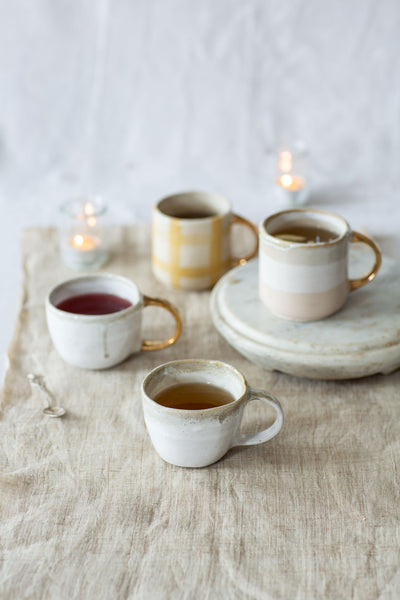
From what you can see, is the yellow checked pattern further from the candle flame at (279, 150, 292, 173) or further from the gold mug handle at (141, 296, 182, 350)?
Answer: the candle flame at (279, 150, 292, 173)

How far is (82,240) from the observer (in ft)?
3.87

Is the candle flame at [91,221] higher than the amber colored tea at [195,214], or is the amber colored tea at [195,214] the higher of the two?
the amber colored tea at [195,214]

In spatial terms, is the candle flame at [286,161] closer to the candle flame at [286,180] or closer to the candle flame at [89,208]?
the candle flame at [286,180]

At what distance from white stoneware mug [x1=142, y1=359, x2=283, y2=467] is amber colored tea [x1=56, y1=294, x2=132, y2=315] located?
Result: 18 centimetres

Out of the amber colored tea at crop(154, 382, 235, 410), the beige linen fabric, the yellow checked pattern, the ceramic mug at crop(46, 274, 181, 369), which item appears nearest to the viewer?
the beige linen fabric

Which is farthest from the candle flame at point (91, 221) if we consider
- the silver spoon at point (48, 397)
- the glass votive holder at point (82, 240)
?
the silver spoon at point (48, 397)

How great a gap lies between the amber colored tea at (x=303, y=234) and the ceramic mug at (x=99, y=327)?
6.5 inches

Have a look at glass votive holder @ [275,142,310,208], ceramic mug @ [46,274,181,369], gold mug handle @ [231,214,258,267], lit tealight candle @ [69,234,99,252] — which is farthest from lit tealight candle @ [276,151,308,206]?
ceramic mug @ [46,274,181,369]

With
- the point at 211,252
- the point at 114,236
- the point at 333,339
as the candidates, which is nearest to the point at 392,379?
the point at 333,339

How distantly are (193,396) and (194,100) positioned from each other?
974 mm

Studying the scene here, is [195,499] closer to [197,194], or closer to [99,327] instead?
[99,327]

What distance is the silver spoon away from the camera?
0.85 metres

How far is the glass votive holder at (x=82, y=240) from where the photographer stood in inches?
46.3

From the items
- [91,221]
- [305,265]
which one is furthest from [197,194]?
[305,265]
